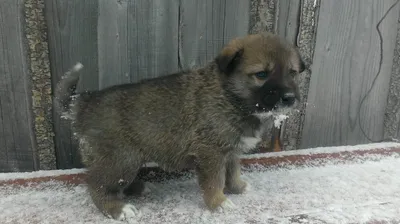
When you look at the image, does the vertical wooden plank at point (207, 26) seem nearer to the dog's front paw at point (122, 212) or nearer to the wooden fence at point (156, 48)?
the wooden fence at point (156, 48)

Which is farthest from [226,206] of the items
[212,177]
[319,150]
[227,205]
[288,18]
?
[288,18]

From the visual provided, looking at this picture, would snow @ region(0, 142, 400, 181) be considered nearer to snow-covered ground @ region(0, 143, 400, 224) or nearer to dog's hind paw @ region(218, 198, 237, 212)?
snow-covered ground @ region(0, 143, 400, 224)

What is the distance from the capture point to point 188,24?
3396 mm

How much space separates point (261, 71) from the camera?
2629mm

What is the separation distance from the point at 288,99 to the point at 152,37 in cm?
143

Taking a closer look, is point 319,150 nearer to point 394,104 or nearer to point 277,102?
point 394,104

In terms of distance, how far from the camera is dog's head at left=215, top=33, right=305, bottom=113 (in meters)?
2.56

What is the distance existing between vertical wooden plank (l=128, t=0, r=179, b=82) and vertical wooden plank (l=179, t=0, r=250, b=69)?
0.08 metres

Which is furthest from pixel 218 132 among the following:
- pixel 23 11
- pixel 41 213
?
pixel 23 11

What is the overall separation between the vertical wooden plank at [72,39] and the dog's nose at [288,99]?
1707 millimetres

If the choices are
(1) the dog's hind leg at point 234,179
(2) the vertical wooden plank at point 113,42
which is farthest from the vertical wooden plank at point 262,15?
(1) the dog's hind leg at point 234,179

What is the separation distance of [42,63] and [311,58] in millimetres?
2455

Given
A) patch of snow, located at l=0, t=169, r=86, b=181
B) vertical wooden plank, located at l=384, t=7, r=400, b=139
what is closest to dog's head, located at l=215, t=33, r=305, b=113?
patch of snow, located at l=0, t=169, r=86, b=181

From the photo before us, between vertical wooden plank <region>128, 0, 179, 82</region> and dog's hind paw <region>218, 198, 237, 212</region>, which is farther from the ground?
vertical wooden plank <region>128, 0, 179, 82</region>
